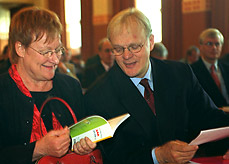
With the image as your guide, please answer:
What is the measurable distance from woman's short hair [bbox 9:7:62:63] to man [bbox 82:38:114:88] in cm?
451

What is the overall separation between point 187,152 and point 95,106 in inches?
34.4

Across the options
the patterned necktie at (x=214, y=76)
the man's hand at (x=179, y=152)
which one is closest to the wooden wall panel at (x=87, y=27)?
the patterned necktie at (x=214, y=76)

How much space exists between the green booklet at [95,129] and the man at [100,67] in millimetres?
4833

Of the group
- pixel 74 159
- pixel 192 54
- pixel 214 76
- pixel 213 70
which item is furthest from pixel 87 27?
pixel 74 159

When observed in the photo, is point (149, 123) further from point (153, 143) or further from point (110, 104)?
point (110, 104)

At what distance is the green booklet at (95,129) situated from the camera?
208 centimetres

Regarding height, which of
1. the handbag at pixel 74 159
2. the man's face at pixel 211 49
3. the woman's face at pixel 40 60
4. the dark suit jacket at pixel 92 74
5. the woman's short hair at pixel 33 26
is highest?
the woman's short hair at pixel 33 26

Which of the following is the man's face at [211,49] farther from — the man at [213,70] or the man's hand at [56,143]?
the man's hand at [56,143]

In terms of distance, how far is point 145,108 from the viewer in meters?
2.74

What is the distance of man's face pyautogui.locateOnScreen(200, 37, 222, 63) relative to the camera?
588 cm

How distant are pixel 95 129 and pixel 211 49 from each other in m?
4.29

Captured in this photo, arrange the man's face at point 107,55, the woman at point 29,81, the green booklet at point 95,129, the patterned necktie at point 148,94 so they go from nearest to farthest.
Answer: the green booklet at point 95,129, the woman at point 29,81, the patterned necktie at point 148,94, the man's face at point 107,55

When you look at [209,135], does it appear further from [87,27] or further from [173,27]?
[87,27]

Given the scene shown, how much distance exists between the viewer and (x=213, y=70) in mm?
5816
